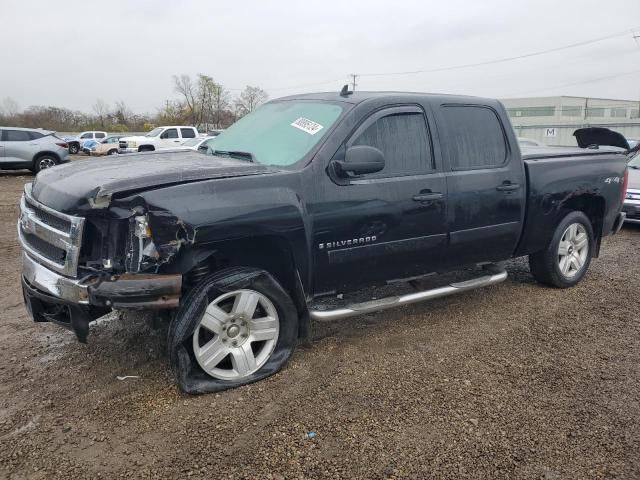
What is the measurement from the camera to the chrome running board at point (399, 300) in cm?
347

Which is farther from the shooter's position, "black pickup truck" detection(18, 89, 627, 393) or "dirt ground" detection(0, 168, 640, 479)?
"black pickup truck" detection(18, 89, 627, 393)

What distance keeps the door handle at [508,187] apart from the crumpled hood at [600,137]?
11.8ft

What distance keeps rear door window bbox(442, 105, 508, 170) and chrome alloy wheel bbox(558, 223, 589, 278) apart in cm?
135

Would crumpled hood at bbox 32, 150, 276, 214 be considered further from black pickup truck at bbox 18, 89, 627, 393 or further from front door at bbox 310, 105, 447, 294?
front door at bbox 310, 105, 447, 294

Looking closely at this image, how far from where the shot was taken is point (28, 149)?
50.7 feet

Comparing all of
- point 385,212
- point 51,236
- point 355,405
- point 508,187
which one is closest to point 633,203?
point 508,187

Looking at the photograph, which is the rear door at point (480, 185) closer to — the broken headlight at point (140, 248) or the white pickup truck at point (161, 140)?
the broken headlight at point (140, 248)

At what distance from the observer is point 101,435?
273 centimetres

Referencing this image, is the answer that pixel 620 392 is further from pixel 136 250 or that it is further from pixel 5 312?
pixel 5 312

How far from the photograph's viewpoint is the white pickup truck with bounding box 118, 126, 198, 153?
23.8 m

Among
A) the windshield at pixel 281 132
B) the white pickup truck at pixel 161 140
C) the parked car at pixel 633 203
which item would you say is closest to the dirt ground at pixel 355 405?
the windshield at pixel 281 132


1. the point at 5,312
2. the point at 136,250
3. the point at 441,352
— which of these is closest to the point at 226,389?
the point at 136,250

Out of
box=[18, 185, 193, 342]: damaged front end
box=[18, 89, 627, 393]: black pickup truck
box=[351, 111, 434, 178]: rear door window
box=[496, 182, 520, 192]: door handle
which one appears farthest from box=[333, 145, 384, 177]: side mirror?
box=[496, 182, 520, 192]: door handle

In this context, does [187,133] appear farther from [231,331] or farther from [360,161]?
[231,331]
